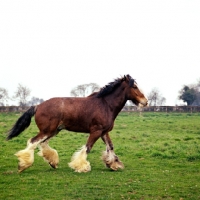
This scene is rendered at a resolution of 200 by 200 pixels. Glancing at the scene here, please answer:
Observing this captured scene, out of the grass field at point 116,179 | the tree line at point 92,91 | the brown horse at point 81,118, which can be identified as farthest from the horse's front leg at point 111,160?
the tree line at point 92,91

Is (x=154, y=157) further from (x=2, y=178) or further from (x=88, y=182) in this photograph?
(x=2, y=178)

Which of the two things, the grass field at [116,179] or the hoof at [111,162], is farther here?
the hoof at [111,162]

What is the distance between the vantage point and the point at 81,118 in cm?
1003

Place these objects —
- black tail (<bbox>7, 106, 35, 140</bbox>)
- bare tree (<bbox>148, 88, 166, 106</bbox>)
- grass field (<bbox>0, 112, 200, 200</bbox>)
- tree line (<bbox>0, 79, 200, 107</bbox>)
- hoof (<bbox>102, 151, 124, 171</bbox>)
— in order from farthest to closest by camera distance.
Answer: bare tree (<bbox>148, 88, 166, 106</bbox>) → tree line (<bbox>0, 79, 200, 107</bbox>) → black tail (<bbox>7, 106, 35, 140</bbox>) → hoof (<bbox>102, 151, 124, 171</bbox>) → grass field (<bbox>0, 112, 200, 200</bbox>)

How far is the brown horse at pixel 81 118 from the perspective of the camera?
9633 millimetres

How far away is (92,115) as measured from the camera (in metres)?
10.0

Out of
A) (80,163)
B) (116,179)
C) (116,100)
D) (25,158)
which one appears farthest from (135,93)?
(25,158)

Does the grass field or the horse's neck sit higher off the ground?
the horse's neck

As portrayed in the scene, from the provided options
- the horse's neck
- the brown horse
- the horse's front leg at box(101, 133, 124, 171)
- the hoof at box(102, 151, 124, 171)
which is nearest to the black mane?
the brown horse

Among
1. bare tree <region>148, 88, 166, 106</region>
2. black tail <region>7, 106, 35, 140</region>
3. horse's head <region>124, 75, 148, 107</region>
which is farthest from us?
bare tree <region>148, 88, 166, 106</region>

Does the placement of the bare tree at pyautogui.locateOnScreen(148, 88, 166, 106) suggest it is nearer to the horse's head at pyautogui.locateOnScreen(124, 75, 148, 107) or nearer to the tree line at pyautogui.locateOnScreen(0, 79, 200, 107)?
the tree line at pyautogui.locateOnScreen(0, 79, 200, 107)

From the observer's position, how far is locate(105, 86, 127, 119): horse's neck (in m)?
10.4

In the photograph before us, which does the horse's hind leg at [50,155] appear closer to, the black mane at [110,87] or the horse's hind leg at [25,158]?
the horse's hind leg at [25,158]

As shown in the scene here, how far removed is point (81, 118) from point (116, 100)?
4.59 ft
